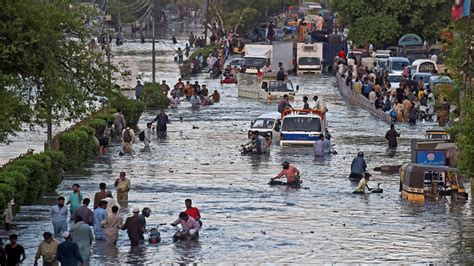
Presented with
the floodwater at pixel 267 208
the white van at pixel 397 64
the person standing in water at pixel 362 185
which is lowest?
the floodwater at pixel 267 208

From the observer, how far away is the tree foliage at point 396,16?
86062 millimetres

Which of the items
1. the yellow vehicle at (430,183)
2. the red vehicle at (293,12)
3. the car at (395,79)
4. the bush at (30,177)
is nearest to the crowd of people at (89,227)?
the bush at (30,177)

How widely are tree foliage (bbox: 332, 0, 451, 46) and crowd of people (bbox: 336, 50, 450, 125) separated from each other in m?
11.9

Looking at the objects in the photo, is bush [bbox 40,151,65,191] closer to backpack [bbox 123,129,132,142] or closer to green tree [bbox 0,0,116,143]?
green tree [bbox 0,0,116,143]

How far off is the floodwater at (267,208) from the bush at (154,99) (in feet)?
27.8

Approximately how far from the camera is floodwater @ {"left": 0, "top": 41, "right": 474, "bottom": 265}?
29703 millimetres

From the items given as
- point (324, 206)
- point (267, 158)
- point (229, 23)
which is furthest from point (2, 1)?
point (229, 23)

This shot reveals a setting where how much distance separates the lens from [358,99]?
66.1m

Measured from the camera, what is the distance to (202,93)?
67.4 m

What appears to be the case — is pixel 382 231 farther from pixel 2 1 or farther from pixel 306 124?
pixel 306 124

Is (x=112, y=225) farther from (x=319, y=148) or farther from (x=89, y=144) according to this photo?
(x=319, y=148)

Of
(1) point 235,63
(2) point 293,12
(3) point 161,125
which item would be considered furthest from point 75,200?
(2) point 293,12

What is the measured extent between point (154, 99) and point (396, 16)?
83.2 feet

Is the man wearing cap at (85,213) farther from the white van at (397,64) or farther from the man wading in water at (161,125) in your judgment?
the white van at (397,64)
